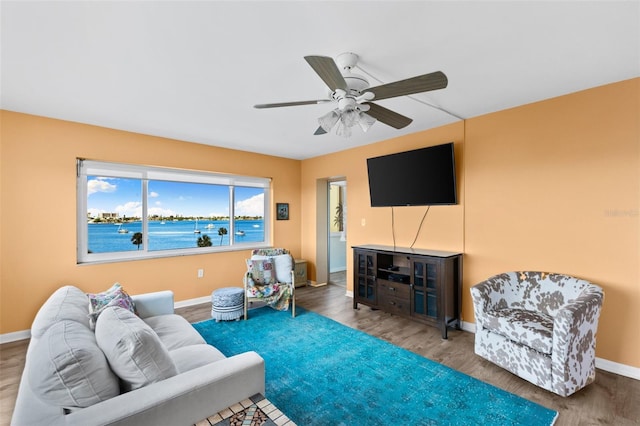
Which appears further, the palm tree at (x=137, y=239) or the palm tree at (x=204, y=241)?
the palm tree at (x=204, y=241)

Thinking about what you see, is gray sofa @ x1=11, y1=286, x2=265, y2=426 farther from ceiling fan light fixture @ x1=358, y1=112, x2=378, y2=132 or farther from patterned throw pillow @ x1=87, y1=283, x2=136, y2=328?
ceiling fan light fixture @ x1=358, y1=112, x2=378, y2=132

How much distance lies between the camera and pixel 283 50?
6.49 feet

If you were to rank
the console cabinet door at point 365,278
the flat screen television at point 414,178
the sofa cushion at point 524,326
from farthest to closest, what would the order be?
the console cabinet door at point 365,278
the flat screen television at point 414,178
the sofa cushion at point 524,326

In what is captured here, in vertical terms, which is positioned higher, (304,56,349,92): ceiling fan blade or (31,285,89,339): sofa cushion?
(304,56,349,92): ceiling fan blade

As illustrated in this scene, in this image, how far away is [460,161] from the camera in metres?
3.51

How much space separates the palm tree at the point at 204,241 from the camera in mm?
4655

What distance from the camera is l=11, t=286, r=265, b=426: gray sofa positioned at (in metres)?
1.13

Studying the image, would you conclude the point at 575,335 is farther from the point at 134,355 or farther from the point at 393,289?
the point at 134,355

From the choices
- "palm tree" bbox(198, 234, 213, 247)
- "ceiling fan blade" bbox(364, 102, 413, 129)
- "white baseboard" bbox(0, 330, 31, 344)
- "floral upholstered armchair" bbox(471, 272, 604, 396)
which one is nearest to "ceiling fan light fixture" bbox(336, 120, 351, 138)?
"ceiling fan blade" bbox(364, 102, 413, 129)

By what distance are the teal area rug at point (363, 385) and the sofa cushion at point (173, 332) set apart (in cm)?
60

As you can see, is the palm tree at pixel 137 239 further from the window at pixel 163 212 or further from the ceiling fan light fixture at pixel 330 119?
the ceiling fan light fixture at pixel 330 119

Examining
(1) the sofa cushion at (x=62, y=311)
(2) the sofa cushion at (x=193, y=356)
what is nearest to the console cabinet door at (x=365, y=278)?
(2) the sofa cushion at (x=193, y=356)

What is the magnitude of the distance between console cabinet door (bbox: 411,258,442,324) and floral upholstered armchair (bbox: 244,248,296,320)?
5.23 ft

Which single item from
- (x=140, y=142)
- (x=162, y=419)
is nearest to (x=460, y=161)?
(x=162, y=419)
